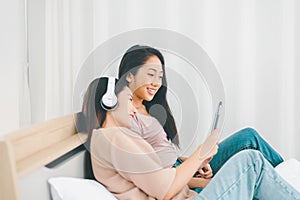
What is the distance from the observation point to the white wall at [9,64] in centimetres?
187

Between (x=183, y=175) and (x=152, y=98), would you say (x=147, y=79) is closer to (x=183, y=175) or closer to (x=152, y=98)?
(x=152, y=98)

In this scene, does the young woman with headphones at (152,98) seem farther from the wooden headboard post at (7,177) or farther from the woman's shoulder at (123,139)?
the wooden headboard post at (7,177)

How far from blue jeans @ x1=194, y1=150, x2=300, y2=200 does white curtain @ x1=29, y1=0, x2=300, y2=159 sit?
85cm

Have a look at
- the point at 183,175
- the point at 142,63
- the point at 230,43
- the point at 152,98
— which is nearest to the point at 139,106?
the point at 152,98

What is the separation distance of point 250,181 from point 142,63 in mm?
486

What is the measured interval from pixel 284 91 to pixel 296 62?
15 centimetres

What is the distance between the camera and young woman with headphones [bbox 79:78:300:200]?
51.4 inches

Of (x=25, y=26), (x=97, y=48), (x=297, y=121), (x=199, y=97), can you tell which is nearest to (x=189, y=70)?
(x=199, y=97)

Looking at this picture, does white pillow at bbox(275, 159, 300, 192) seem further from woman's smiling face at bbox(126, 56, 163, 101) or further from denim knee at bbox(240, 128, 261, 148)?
woman's smiling face at bbox(126, 56, 163, 101)

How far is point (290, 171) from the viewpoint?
69.4 inches

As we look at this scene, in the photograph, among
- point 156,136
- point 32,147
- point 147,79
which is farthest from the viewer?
point 156,136

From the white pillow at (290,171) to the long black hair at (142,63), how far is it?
47 centimetres

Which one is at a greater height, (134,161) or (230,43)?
(230,43)

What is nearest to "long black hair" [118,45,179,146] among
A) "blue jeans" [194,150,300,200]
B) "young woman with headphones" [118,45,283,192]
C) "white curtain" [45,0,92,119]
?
"young woman with headphones" [118,45,283,192]
